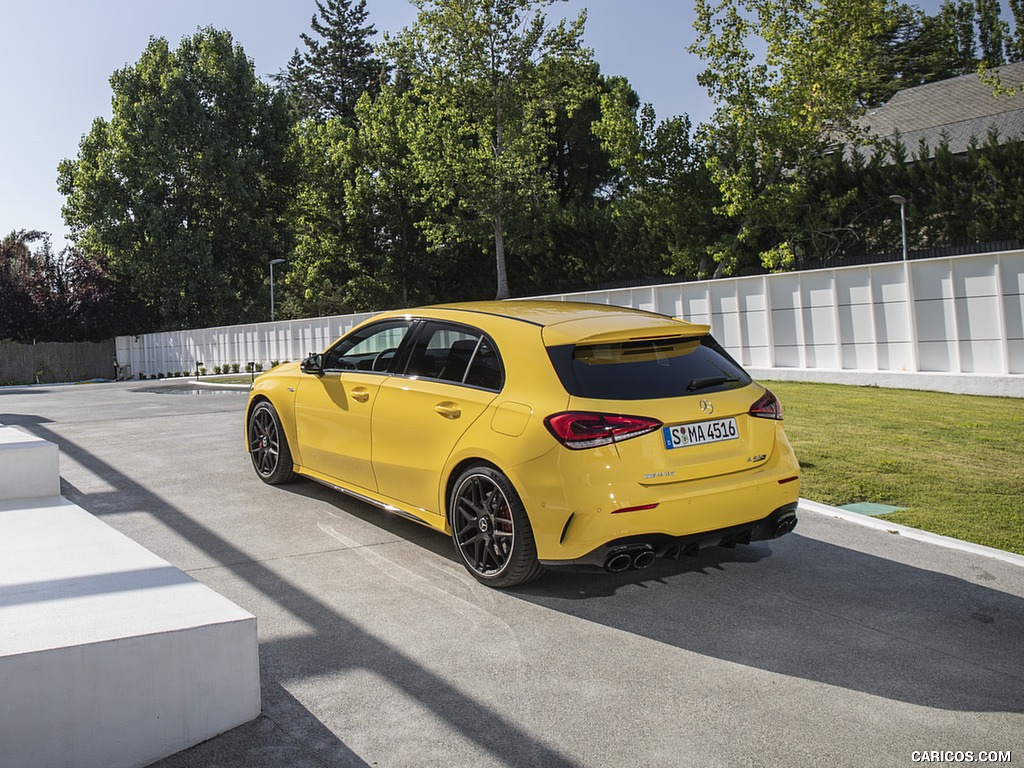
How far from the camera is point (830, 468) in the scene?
28.3ft

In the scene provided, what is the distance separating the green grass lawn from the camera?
22.4 feet

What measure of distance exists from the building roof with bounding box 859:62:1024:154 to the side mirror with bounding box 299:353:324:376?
3722cm

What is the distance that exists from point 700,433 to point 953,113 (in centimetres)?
4506

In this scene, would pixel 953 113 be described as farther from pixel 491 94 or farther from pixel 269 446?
pixel 269 446

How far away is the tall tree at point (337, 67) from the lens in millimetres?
67062

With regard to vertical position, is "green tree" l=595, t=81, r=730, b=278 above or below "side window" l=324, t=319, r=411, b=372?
above

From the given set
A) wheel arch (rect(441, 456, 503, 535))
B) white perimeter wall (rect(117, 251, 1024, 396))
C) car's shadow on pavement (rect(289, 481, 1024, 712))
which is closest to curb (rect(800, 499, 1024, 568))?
car's shadow on pavement (rect(289, 481, 1024, 712))

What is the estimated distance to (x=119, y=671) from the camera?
3311mm

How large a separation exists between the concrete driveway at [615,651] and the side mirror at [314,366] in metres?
1.18

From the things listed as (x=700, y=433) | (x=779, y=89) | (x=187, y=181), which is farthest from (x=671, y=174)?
(x=700, y=433)

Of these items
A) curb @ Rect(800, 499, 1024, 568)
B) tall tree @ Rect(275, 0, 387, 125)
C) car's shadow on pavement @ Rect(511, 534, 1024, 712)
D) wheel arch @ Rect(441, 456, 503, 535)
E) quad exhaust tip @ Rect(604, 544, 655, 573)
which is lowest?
car's shadow on pavement @ Rect(511, 534, 1024, 712)

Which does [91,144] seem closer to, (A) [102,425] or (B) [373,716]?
(A) [102,425]

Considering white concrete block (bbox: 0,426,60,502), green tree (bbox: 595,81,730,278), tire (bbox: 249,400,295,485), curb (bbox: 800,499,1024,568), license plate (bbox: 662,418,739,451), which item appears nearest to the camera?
license plate (bbox: 662,418,739,451)

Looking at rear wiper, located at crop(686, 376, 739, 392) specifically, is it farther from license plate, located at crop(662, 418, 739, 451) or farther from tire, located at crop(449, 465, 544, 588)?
tire, located at crop(449, 465, 544, 588)
